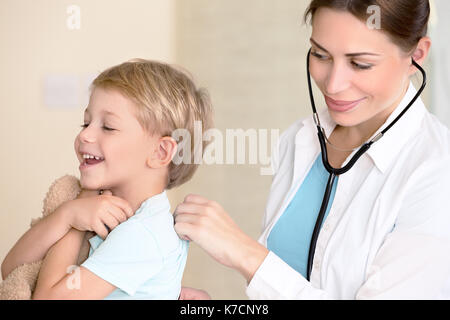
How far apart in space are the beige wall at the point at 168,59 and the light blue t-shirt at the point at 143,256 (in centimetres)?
154

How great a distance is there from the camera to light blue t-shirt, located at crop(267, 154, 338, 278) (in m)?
1.33

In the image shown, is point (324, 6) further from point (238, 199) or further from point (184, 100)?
point (238, 199)

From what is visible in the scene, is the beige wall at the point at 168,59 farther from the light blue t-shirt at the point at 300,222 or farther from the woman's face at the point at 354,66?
the woman's face at the point at 354,66

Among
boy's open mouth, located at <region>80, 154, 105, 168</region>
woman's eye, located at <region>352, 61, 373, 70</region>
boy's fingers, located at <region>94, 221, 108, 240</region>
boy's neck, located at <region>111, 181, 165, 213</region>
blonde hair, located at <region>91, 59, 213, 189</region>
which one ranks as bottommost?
boy's fingers, located at <region>94, 221, 108, 240</region>

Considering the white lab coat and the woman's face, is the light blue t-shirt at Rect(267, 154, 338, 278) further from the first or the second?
the woman's face

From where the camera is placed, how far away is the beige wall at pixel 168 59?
2.50 meters

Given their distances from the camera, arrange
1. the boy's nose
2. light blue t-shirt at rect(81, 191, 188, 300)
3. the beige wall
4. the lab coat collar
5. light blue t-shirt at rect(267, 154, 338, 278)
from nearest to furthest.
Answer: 1. light blue t-shirt at rect(81, 191, 188, 300)
2. the boy's nose
3. the lab coat collar
4. light blue t-shirt at rect(267, 154, 338, 278)
5. the beige wall

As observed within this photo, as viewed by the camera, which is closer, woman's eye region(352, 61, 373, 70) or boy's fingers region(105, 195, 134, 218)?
boy's fingers region(105, 195, 134, 218)

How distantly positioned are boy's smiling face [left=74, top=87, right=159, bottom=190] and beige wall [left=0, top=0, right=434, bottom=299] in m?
1.46

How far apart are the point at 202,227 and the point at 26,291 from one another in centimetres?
35

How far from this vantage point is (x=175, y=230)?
1.11 metres

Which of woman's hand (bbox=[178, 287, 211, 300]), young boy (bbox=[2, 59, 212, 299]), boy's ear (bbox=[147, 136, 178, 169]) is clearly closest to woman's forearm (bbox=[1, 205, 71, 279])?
young boy (bbox=[2, 59, 212, 299])
